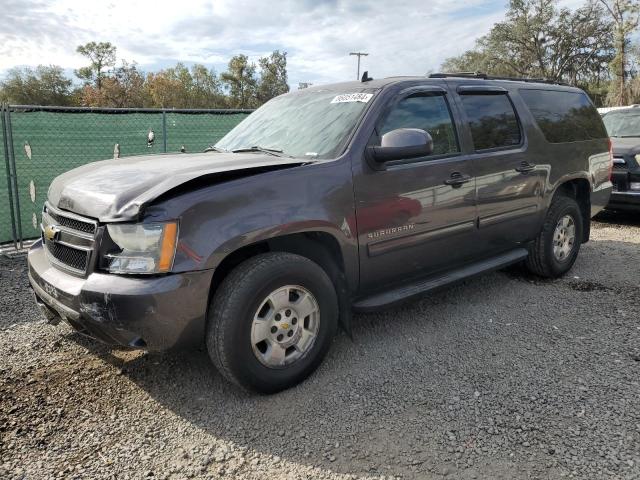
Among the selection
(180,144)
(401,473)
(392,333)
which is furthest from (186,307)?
(180,144)

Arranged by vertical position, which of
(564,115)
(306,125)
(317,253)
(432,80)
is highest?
(432,80)

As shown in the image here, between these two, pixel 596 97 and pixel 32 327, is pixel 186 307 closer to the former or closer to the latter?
pixel 32 327

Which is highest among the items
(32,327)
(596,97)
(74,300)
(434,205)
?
(596,97)

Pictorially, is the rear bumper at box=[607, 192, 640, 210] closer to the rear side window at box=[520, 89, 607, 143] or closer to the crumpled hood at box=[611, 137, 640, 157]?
the crumpled hood at box=[611, 137, 640, 157]

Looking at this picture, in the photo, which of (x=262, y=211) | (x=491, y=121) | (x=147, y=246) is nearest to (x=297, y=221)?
(x=262, y=211)

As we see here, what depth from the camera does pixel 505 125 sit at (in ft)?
14.3

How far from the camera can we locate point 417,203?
11.5 ft

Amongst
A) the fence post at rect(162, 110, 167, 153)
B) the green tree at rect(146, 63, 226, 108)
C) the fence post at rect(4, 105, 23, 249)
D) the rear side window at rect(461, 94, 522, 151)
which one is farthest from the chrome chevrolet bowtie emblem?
the green tree at rect(146, 63, 226, 108)

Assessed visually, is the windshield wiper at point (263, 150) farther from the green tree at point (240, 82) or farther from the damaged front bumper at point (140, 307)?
the green tree at point (240, 82)

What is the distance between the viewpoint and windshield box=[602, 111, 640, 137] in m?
9.08

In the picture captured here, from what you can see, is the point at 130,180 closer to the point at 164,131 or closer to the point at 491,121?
the point at 491,121

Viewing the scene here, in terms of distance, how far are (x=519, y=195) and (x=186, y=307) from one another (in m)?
3.19

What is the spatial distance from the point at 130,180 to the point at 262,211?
0.80 metres

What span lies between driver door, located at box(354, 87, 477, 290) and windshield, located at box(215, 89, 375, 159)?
0.77 ft
